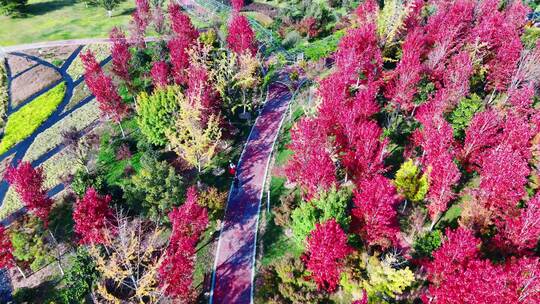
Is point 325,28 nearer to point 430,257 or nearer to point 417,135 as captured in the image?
point 417,135

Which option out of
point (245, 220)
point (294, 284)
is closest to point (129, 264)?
point (294, 284)

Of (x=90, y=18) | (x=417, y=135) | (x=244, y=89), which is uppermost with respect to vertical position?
(x=90, y=18)

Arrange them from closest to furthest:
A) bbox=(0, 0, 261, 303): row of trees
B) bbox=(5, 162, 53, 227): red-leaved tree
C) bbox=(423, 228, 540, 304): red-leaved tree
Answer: bbox=(423, 228, 540, 304): red-leaved tree
bbox=(0, 0, 261, 303): row of trees
bbox=(5, 162, 53, 227): red-leaved tree

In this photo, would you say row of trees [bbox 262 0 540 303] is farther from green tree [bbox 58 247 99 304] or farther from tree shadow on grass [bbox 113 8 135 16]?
tree shadow on grass [bbox 113 8 135 16]

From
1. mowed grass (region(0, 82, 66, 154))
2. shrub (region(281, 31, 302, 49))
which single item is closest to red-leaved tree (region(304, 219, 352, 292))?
mowed grass (region(0, 82, 66, 154))

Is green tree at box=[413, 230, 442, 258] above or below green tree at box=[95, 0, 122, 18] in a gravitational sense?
below

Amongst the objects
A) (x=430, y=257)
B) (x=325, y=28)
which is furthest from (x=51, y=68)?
(x=430, y=257)

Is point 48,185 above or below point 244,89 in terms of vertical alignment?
below
